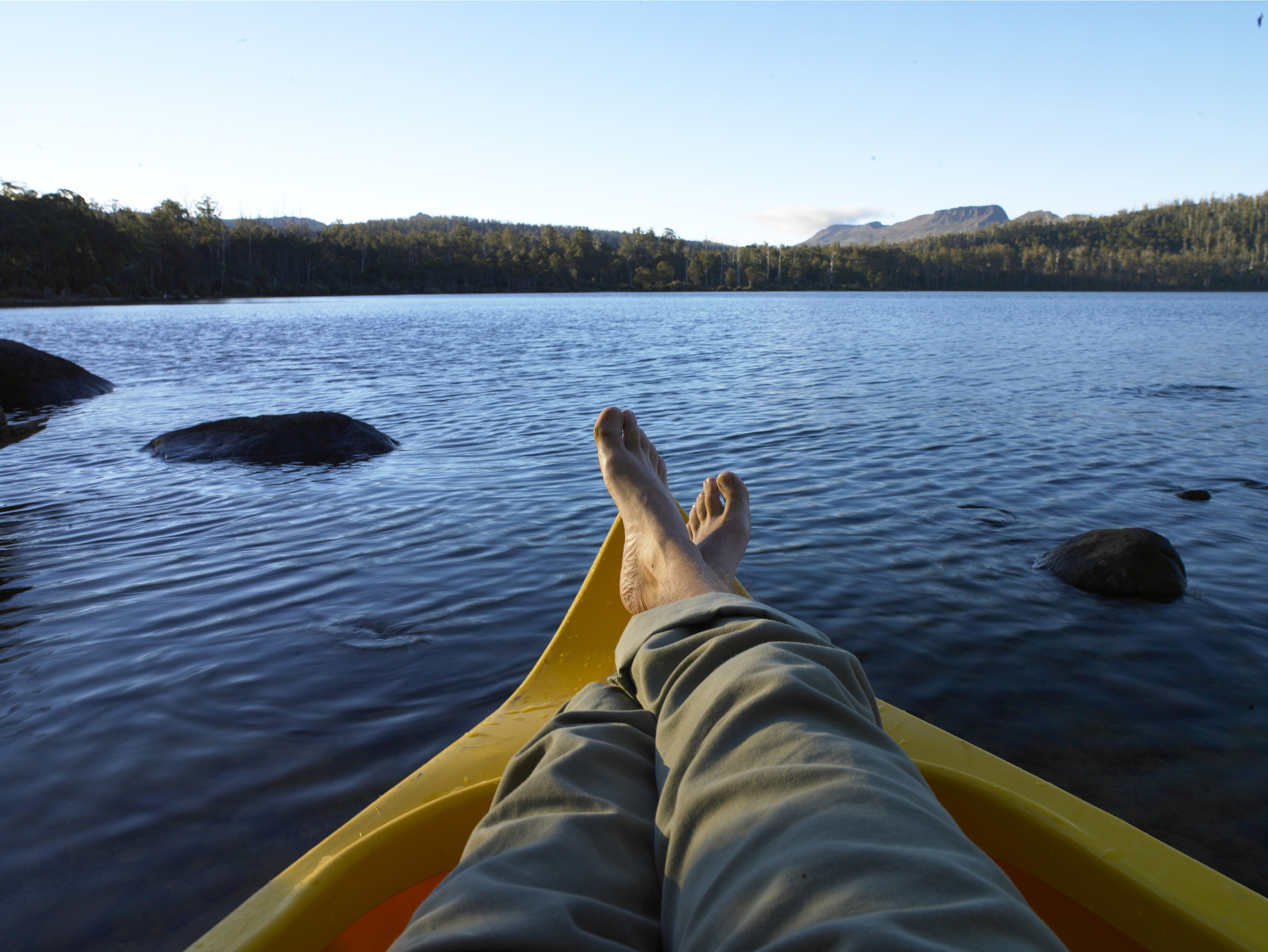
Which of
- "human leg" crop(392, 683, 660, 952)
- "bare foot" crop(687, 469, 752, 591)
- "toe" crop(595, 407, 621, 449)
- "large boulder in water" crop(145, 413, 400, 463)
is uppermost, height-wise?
"toe" crop(595, 407, 621, 449)

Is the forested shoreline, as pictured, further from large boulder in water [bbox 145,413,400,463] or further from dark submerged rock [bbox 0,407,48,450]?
large boulder in water [bbox 145,413,400,463]

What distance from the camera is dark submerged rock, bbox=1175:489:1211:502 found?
5.12 metres

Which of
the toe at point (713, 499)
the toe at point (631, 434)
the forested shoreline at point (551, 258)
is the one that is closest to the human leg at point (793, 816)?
the toe at point (713, 499)

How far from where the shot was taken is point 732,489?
9.34 ft

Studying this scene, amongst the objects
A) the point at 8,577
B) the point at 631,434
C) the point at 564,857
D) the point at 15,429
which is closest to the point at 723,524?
the point at 631,434

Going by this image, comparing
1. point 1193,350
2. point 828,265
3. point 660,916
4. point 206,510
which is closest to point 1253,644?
point 660,916

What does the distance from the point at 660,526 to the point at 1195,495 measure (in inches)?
192

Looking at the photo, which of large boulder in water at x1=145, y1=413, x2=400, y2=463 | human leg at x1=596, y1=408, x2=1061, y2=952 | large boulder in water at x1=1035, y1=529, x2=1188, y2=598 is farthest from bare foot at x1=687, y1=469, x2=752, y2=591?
large boulder in water at x1=145, y1=413, x2=400, y2=463

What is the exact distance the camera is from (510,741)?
173cm

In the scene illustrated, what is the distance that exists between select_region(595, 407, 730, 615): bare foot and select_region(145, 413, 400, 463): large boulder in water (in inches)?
169

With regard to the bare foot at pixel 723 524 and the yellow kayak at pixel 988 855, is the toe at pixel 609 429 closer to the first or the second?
the bare foot at pixel 723 524

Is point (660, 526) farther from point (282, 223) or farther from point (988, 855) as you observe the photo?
point (282, 223)

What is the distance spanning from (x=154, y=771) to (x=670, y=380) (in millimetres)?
9953

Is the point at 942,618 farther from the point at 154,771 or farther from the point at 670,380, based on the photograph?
the point at 670,380
